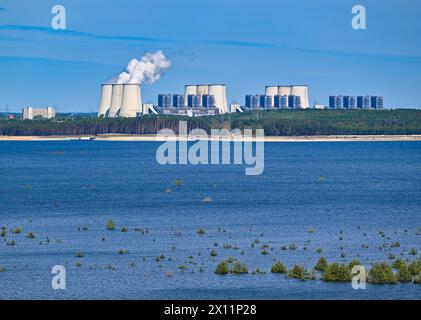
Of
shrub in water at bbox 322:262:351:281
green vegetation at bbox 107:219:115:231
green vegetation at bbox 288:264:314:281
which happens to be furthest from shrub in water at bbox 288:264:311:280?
green vegetation at bbox 107:219:115:231

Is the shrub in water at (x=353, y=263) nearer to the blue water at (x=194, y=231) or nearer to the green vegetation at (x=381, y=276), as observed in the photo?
the blue water at (x=194, y=231)

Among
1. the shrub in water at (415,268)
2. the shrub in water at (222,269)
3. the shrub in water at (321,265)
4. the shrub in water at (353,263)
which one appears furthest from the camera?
the shrub in water at (321,265)

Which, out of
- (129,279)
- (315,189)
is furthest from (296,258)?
(315,189)

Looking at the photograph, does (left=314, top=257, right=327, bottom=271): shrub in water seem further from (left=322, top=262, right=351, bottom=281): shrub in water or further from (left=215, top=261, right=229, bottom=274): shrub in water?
(left=215, top=261, right=229, bottom=274): shrub in water

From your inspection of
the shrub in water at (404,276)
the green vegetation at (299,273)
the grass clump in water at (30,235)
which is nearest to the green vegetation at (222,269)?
the green vegetation at (299,273)

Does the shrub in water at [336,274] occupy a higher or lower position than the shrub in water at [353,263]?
lower

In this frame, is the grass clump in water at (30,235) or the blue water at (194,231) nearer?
the blue water at (194,231)
